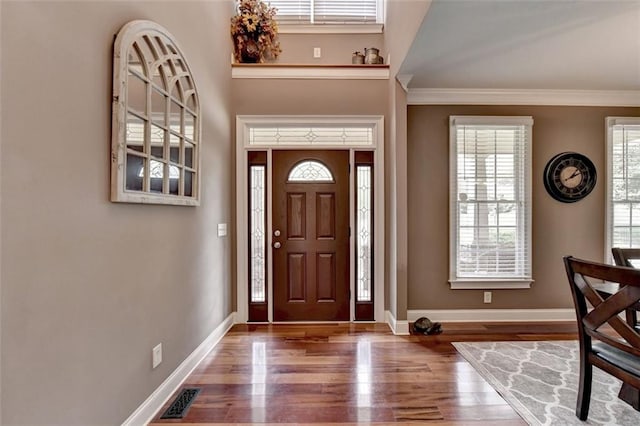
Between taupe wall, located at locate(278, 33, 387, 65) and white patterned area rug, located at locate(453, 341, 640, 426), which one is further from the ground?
taupe wall, located at locate(278, 33, 387, 65)

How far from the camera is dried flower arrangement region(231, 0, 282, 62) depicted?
137 inches

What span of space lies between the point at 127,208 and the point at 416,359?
236cm

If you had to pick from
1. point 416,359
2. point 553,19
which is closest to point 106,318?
point 416,359

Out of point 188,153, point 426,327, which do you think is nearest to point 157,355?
point 188,153

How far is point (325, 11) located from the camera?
391 centimetres

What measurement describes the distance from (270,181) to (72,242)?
2330mm

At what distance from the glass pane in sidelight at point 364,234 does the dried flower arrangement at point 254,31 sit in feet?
5.54

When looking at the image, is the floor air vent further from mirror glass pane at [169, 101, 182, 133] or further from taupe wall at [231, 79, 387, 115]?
taupe wall at [231, 79, 387, 115]

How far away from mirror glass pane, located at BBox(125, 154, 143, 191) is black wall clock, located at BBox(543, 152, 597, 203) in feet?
12.7

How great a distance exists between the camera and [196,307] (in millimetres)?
2588

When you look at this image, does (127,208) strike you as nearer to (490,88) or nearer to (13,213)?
(13,213)

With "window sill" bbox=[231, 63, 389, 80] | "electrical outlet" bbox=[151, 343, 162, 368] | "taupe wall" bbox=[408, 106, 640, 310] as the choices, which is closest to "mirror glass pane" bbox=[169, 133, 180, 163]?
"electrical outlet" bbox=[151, 343, 162, 368]

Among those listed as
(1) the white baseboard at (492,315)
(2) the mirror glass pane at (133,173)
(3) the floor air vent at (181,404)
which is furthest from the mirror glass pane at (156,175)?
(1) the white baseboard at (492,315)

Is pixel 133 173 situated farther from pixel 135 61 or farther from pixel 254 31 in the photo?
pixel 254 31
